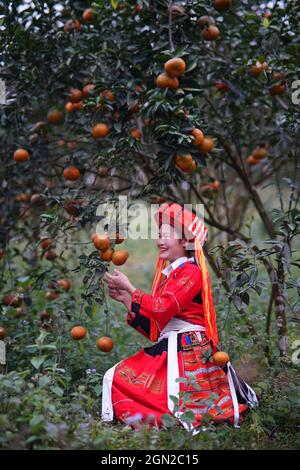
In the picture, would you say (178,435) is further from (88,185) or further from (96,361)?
(88,185)

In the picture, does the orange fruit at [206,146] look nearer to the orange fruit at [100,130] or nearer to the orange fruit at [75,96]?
the orange fruit at [100,130]

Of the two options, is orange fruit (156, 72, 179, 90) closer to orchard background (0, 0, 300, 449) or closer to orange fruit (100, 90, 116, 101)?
orchard background (0, 0, 300, 449)

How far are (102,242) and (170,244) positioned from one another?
30 centimetres

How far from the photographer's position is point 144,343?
3941mm

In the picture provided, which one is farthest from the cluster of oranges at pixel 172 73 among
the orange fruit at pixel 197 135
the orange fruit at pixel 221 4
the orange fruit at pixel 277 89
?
the orange fruit at pixel 277 89

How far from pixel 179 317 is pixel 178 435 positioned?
0.57 metres

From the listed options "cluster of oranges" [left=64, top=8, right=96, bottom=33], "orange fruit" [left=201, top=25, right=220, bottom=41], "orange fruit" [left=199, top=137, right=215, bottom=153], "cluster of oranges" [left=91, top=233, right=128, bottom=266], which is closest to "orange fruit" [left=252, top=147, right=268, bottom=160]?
"orange fruit" [left=201, top=25, right=220, bottom=41]

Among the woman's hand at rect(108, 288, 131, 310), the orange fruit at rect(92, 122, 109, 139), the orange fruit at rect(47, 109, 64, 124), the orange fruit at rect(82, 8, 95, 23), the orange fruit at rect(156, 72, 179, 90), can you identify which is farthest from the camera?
the orange fruit at rect(47, 109, 64, 124)

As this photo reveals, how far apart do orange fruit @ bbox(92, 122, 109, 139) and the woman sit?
617mm

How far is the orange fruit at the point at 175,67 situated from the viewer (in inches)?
108

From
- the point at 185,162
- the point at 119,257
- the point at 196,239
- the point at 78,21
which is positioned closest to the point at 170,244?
the point at 196,239

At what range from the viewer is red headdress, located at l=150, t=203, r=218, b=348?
2.63m

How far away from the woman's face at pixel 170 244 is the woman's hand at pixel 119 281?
0.21 meters

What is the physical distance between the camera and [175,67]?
2762 mm
